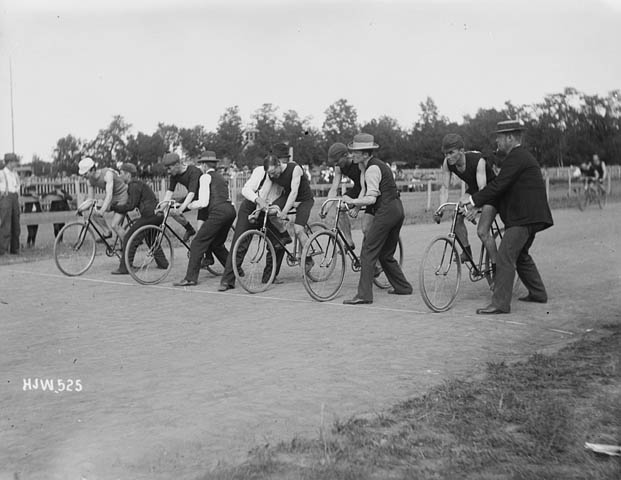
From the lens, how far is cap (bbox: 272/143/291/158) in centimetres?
1129

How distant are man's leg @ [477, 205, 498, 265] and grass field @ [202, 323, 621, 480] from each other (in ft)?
12.2

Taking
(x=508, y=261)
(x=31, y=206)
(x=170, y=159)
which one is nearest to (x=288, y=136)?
(x=170, y=159)

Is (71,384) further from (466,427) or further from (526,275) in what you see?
(526,275)

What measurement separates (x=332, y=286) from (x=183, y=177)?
3022 millimetres

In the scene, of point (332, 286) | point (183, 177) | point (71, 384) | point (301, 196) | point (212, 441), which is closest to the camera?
point (212, 441)

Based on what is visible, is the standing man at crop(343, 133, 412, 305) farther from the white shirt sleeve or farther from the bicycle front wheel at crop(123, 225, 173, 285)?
the bicycle front wheel at crop(123, 225, 173, 285)

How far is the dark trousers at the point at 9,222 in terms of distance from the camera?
1642 centimetres

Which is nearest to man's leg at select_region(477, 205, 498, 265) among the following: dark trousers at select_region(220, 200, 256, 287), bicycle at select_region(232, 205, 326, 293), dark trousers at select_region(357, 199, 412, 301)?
dark trousers at select_region(357, 199, 412, 301)

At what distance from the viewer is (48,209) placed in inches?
819

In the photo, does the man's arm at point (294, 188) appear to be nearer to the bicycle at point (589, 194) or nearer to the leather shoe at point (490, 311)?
the leather shoe at point (490, 311)

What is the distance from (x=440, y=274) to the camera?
9367 millimetres

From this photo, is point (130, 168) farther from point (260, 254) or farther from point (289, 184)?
point (260, 254)

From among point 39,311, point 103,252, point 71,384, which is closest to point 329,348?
point 71,384

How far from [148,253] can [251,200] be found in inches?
75.0
